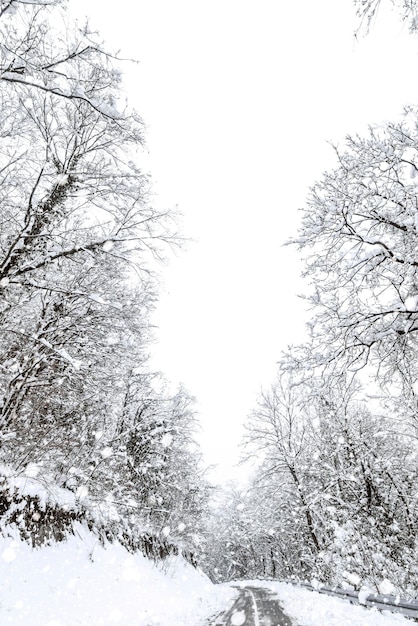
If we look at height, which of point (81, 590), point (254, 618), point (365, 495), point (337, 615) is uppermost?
point (365, 495)

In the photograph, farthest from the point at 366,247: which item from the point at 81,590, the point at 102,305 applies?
the point at 81,590

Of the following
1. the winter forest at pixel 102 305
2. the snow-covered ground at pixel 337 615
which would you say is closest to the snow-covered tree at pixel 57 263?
the winter forest at pixel 102 305

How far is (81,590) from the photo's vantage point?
26.9ft

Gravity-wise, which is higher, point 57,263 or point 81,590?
point 57,263

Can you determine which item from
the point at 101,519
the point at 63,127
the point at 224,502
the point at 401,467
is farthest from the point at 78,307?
the point at 224,502

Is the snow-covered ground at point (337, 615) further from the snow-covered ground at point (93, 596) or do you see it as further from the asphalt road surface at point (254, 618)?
the asphalt road surface at point (254, 618)

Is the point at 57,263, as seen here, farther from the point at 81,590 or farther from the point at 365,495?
the point at 365,495

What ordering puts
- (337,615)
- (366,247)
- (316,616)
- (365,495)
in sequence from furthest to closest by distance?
(365,495)
(316,616)
(337,615)
(366,247)

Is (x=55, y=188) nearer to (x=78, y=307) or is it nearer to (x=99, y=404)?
(x=78, y=307)

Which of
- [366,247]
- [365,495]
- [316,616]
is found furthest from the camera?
[365,495]

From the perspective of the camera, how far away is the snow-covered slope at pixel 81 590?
622 centimetres

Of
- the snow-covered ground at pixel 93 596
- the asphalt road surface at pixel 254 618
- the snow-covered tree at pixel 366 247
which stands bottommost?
the asphalt road surface at pixel 254 618

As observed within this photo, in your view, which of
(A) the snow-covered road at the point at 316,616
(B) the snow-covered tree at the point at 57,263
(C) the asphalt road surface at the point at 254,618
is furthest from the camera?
(C) the asphalt road surface at the point at 254,618

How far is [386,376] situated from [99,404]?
8226 mm
